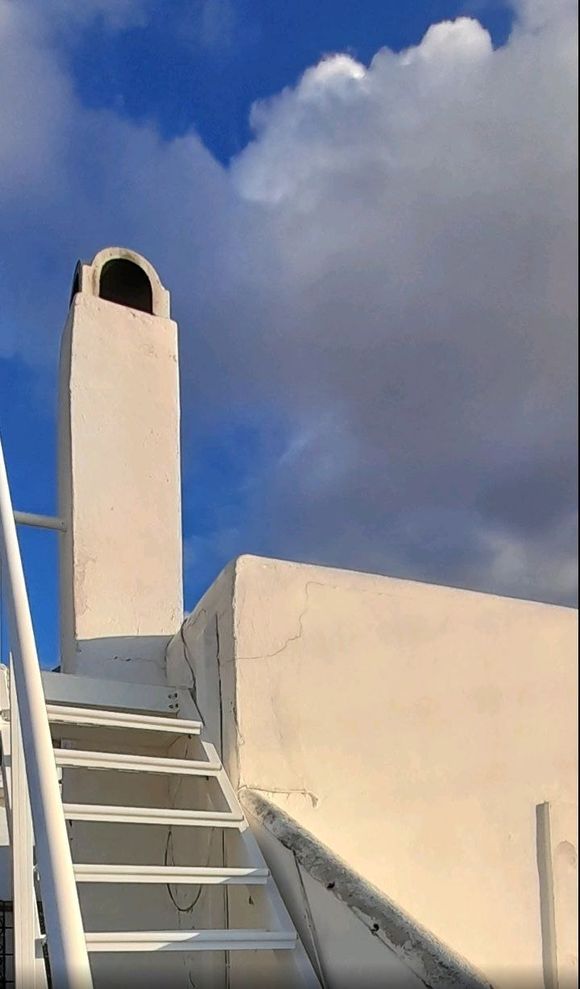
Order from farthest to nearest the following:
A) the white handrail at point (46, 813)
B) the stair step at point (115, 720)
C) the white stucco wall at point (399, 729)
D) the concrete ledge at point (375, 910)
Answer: the white stucco wall at point (399, 729), the stair step at point (115, 720), the concrete ledge at point (375, 910), the white handrail at point (46, 813)

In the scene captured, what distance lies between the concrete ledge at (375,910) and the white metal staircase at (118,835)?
0.12m

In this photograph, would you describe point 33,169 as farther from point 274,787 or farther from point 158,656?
point 274,787

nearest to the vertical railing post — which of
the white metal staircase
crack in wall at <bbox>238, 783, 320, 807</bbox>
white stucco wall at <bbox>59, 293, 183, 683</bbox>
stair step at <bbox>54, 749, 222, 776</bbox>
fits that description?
the white metal staircase

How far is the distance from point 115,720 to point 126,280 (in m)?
2.47

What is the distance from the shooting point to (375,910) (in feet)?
7.91

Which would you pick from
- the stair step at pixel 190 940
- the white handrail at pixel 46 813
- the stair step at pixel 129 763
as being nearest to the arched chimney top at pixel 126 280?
the stair step at pixel 129 763

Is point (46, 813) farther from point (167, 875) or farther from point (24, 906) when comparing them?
point (167, 875)

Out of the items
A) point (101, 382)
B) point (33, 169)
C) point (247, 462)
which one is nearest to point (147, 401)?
point (101, 382)

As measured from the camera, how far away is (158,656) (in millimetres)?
3881

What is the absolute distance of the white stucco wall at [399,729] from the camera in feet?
10.5

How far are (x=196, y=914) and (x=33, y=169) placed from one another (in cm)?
370

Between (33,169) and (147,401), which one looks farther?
(33,169)

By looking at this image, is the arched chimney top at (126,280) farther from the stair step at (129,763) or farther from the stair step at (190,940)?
the stair step at (190,940)

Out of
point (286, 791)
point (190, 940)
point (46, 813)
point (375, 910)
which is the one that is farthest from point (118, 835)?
point (46, 813)
